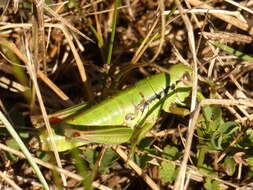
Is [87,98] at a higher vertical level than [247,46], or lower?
lower

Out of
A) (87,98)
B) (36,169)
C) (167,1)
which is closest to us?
(36,169)

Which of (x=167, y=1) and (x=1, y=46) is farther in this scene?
(x=167, y=1)

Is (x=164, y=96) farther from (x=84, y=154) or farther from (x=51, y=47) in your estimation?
(x=51, y=47)

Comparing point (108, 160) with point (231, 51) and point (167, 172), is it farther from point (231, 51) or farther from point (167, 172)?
point (231, 51)

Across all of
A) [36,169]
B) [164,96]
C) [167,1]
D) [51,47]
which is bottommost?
[36,169]

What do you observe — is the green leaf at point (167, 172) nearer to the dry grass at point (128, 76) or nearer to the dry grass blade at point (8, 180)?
the dry grass at point (128, 76)

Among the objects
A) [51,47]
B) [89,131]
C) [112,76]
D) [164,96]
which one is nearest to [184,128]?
[164,96]

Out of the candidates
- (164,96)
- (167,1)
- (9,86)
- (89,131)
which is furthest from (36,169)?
(167,1)

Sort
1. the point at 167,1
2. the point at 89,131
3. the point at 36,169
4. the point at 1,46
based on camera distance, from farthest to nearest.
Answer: the point at 167,1, the point at 1,46, the point at 89,131, the point at 36,169
